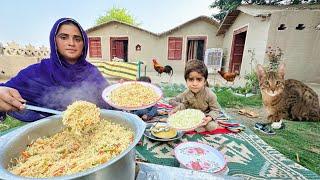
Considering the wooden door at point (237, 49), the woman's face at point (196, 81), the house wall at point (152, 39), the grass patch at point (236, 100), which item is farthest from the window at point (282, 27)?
the woman's face at point (196, 81)

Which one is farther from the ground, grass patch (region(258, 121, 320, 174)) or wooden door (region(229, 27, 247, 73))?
wooden door (region(229, 27, 247, 73))

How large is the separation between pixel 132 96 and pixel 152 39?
41.0ft

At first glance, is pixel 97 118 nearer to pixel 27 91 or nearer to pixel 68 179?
pixel 68 179

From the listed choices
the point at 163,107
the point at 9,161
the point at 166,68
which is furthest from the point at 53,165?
the point at 166,68

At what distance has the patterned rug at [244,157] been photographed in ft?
7.47

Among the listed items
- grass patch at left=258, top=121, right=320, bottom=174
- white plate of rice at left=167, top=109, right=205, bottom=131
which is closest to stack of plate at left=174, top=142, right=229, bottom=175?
white plate of rice at left=167, top=109, right=205, bottom=131

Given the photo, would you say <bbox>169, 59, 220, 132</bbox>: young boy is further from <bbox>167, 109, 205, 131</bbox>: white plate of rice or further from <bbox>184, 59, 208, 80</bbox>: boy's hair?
<bbox>167, 109, 205, 131</bbox>: white plate of rice

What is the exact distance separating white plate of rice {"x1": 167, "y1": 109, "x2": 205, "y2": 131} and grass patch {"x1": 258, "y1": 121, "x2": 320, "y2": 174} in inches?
57.1

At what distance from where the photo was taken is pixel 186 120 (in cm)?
239

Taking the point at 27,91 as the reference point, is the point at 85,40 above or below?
above

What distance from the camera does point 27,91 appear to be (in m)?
2.32

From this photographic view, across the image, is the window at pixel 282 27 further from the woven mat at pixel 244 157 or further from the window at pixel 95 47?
the window at pixel 95 47

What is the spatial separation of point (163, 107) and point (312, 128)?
9.72ft

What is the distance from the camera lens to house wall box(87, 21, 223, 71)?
44.9ft
